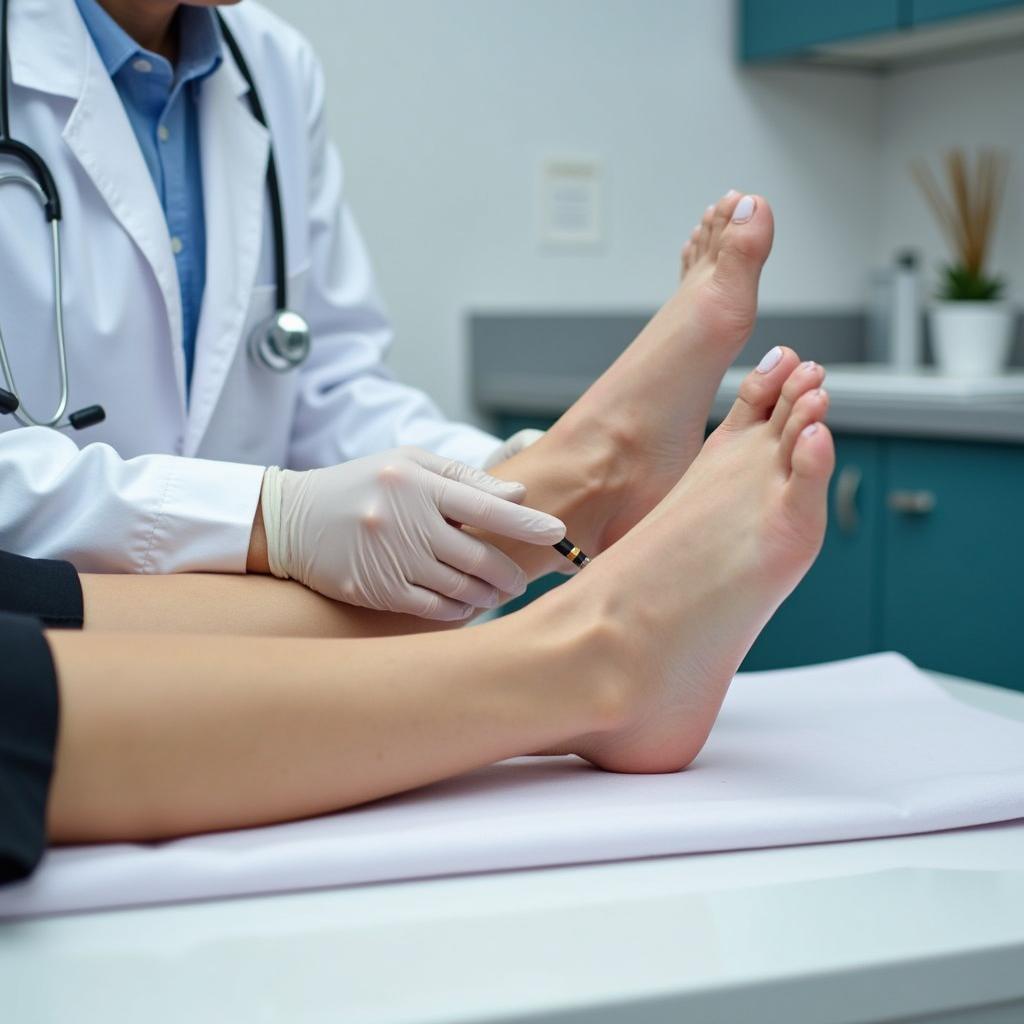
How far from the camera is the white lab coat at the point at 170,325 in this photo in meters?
0.95

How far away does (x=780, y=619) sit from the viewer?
200cm

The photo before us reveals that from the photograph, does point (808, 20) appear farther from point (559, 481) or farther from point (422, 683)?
point (422, 683)

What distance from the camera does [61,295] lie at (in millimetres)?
1104

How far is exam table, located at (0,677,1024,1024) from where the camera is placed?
0.52 metres

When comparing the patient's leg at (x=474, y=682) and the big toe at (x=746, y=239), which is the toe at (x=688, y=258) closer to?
the big toe at (x=746, y=239)

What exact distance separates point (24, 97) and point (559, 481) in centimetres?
56

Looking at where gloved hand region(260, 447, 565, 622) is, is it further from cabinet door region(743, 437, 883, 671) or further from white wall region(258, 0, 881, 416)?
white wall region(258, 0, 881, 416)

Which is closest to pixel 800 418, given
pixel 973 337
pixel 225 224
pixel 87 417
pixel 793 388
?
pixel 793 388

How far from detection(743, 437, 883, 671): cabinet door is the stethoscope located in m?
0.85

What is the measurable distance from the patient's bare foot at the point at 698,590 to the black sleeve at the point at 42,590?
11.1 inches

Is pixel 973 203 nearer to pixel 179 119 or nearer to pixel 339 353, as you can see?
pixel 339 353

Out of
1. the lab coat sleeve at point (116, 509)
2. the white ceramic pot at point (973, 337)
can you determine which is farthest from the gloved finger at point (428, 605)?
the white ceramic pot at point (973, 337)

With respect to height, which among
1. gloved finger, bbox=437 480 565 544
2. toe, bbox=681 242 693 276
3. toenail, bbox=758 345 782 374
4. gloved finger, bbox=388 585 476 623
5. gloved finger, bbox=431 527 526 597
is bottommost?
gloved finger, bbox=388 585 476 623

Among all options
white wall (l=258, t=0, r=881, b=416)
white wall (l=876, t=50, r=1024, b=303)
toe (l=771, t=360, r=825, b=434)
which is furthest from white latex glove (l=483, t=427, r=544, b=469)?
white wall (l=876, t=50, r=1024, b=303)
